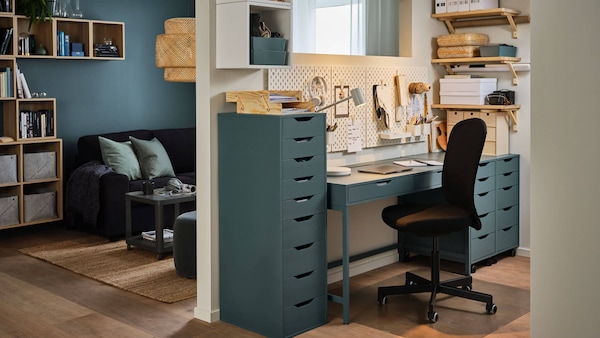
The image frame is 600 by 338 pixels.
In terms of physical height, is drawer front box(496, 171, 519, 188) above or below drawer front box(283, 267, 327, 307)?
above

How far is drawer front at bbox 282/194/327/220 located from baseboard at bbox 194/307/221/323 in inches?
29.3

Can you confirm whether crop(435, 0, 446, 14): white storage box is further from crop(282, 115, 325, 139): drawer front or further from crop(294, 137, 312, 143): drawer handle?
crop(294, 137, 312, 143): drawer handle

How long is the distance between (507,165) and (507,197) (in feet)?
0.75

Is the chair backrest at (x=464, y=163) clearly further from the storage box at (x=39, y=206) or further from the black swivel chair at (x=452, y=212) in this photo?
the storage box at (x=39, y=206)

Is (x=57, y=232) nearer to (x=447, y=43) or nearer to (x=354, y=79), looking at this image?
(x=354, y=79)

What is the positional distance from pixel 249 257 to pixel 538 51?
1.76 m

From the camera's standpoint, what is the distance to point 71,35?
6.77 meters

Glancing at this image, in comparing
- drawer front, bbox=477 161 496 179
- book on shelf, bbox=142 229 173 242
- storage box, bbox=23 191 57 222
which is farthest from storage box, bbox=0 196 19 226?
drawer front, bbox=477 161 496 179

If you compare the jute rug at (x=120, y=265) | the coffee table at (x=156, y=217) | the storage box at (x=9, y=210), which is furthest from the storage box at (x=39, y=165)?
the coffee table at (x=156, y=217)

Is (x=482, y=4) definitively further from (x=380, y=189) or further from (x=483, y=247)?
(x=380, y=189)

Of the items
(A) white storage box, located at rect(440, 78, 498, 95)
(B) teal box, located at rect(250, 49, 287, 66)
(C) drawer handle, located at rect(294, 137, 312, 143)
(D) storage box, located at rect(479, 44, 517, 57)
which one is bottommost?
(C) drawer handle, located at rect(294, 137, 312, 143)

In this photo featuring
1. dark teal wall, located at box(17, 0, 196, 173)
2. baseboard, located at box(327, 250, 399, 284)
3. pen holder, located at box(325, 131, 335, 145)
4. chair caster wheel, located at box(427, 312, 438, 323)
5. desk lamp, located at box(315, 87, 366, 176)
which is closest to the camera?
chair caster wheel, located at box(427, 312, 438, 323)

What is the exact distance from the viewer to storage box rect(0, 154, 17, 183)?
6.12 metres

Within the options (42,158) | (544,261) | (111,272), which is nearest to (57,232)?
(42,158)
